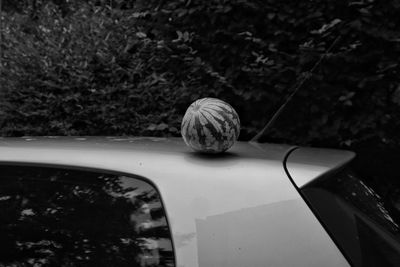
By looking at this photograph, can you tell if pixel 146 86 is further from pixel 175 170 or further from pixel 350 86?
pixel 175 170

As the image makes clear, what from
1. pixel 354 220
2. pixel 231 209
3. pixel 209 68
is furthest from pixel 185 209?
pixel 209 68

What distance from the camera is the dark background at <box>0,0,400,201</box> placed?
3.31m

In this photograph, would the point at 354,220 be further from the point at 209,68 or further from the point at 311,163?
the point at 209,68

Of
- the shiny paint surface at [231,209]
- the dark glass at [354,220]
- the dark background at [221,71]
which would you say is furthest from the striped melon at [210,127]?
the dark background at [221,71]

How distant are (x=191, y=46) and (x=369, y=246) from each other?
2.62 meters

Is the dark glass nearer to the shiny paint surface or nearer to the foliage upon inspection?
the shiny paint surface

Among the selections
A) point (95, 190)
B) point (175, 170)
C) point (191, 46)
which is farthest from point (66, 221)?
point (191, 46)

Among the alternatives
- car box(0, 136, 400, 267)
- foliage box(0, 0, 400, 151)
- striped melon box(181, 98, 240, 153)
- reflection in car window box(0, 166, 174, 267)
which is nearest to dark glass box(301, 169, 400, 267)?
car box(0, 136, 400, 267)

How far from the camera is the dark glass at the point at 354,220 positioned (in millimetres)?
1415

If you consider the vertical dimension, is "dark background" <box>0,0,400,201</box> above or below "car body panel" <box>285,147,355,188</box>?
above

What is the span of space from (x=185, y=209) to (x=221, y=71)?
2380 millimetres

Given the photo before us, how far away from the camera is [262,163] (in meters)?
1.57

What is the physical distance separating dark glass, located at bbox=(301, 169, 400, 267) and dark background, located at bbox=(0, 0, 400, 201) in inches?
43.7

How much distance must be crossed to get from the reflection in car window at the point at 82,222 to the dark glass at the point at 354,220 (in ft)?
1.49
